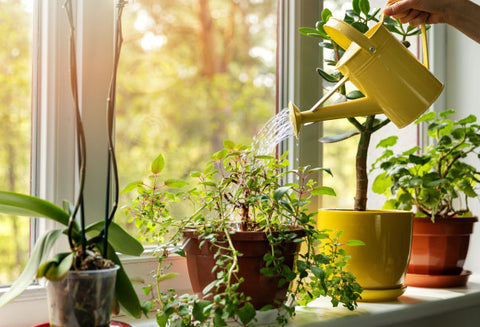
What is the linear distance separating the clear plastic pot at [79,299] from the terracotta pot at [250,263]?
0.23m

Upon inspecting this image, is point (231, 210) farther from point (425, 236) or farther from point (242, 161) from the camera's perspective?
point (425, 236)

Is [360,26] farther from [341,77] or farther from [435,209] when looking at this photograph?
[435,209]

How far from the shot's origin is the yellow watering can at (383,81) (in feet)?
2.97

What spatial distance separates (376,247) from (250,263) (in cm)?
38

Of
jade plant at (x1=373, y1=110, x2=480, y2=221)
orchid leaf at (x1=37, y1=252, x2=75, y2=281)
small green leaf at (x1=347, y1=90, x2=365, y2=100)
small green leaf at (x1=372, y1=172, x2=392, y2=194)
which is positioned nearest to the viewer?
orchid leaf at (x1=37, y1=252, x2=75, y2=281)

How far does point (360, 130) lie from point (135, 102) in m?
0.53

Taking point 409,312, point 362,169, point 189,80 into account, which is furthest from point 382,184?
point 189,80

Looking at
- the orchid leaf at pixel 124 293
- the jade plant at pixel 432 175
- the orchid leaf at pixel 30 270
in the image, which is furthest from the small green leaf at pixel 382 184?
the orchid leaf at pixel 30 270

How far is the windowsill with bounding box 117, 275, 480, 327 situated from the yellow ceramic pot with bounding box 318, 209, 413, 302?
43mm

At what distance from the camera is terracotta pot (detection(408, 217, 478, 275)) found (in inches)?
54.8

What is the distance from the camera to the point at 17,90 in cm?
96

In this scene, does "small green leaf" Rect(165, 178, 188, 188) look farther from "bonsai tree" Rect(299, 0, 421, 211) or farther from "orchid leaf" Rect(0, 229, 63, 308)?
"bonsai tree" Rect(299, 0, 421, 211)

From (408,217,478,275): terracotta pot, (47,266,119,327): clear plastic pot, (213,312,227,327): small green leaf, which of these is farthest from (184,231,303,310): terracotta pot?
(408,217,478,275): terracotta pot

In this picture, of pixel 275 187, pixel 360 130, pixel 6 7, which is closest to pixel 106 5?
pixel 6 7
